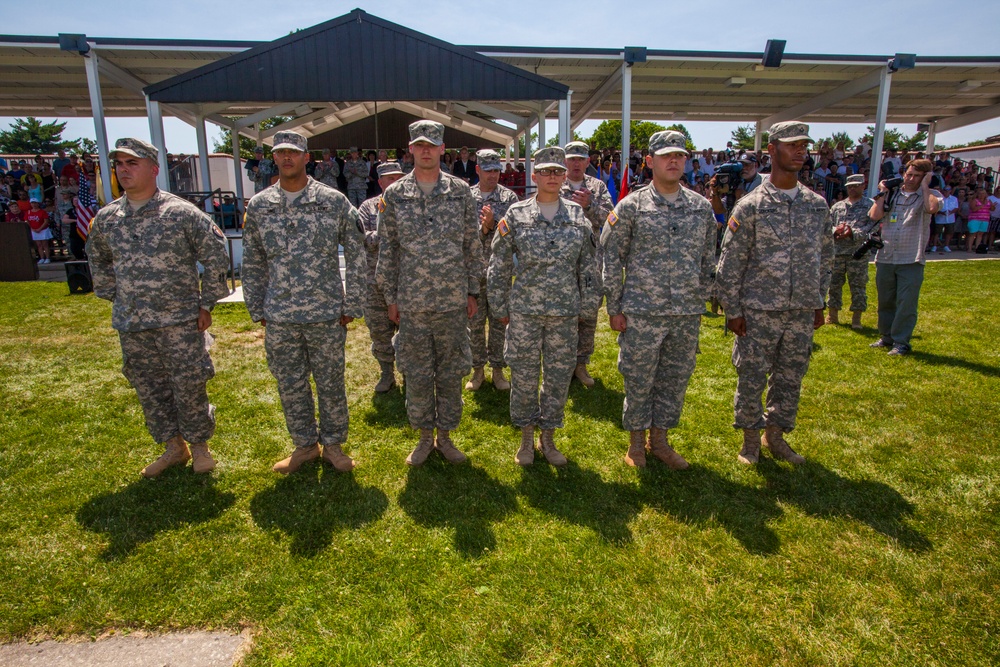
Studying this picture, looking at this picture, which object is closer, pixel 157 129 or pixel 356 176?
pixel 157 129

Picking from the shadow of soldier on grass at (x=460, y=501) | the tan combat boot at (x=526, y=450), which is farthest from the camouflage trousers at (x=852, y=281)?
the shadow of soldier on grass at (x=460, y=501)

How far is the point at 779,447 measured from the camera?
4227 mm

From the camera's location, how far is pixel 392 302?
13.0 ft

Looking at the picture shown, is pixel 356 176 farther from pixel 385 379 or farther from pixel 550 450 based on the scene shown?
pixel 550 450

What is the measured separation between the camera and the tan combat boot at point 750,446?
4.16m

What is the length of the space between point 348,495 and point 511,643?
1610 mm

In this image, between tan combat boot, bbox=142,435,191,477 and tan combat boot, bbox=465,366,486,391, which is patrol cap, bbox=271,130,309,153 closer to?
tan combat boot, bbox=142,435,191,477

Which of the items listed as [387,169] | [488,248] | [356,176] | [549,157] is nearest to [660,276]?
[549,157]

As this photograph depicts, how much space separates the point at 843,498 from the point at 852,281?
5.41 m


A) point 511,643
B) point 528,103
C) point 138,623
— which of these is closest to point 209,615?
point 138,623

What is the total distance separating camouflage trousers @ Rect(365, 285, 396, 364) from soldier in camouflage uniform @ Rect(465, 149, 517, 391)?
82 cm

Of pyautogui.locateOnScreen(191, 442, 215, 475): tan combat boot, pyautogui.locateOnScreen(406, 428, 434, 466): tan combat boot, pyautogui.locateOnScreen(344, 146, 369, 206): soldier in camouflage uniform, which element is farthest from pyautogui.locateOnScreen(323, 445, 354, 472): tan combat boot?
pyautogui.locateOnScreen(344, 146, 369, 206): soldier in camouflage uniform

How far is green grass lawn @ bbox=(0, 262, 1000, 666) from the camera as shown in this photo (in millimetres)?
2566

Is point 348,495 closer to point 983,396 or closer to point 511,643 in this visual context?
point 511,643
